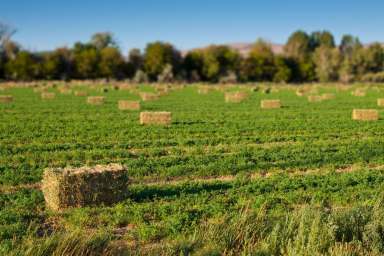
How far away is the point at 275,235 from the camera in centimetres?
916

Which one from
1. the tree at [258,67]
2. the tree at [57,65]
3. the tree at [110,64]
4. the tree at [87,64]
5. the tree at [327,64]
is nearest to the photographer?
the tree at [57,65]

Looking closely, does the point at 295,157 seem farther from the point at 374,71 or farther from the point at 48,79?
the point at 374,71

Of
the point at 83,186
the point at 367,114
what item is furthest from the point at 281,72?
the point at 83,186

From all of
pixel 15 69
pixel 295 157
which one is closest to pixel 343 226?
pixel 295 157

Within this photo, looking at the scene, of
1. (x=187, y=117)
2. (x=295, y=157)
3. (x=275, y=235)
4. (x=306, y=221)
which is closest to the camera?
(x=275, y=235)

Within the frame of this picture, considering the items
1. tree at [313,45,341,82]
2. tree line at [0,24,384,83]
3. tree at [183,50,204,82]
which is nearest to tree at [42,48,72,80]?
tree line at [0,24,384,83]

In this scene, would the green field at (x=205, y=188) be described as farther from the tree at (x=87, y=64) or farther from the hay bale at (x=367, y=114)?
the tree at (x=87, y=64)

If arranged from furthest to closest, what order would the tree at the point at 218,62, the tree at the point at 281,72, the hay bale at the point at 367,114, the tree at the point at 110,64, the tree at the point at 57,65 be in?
the tree at the point at 281,72 → the tree at the point at 218,62 → the tree at the point at 110,64 → the tree at the point at 57,65 → the hay bale at the point at 367,114

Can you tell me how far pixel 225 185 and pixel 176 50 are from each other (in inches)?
4289

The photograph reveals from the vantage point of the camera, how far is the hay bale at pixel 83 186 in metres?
11.7

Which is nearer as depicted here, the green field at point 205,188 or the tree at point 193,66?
the green field at point 205,188

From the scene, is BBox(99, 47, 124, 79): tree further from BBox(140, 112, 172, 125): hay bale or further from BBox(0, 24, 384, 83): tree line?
BBox(140, 112, 172, 125): hay bale

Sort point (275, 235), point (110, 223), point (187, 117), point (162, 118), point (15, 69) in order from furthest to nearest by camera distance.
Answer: point (15, 69) → point (187, 117) → point (162, 118) → point (110, 223) → point (275, 235)

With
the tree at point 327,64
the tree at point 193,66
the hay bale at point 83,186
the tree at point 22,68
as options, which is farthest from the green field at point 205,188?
the tree at point 327,64
